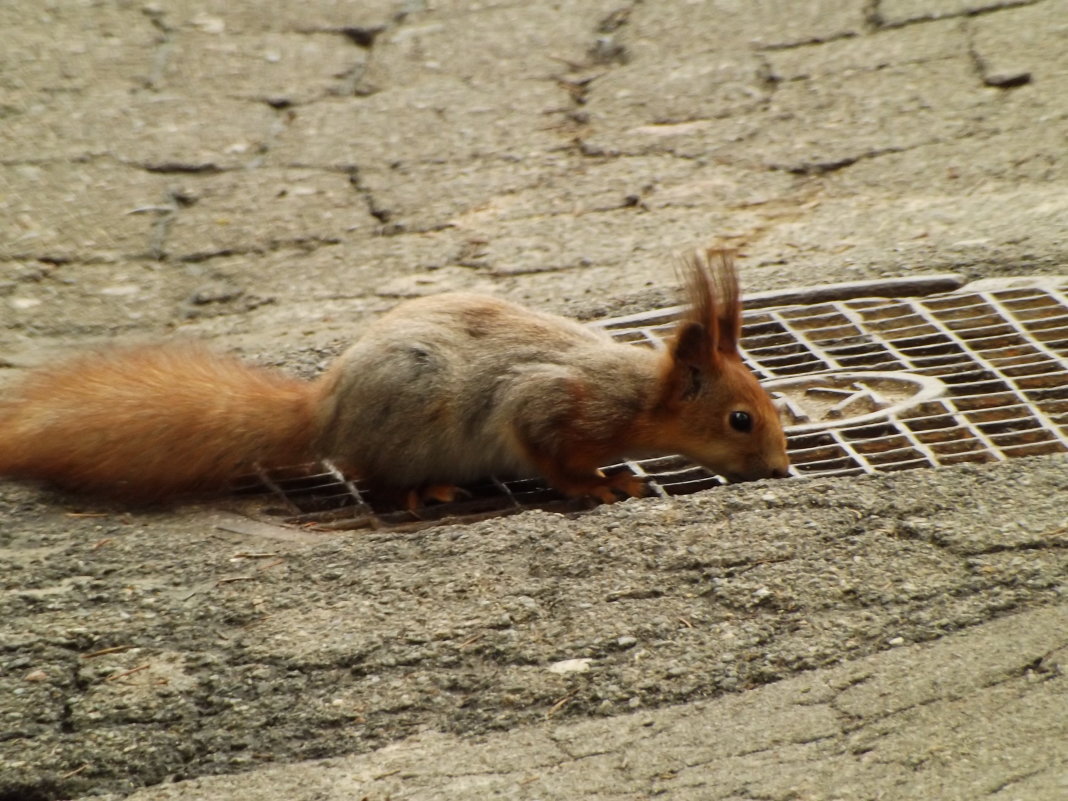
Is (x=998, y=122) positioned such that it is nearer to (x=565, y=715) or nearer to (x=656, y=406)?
(x=656, y=406)

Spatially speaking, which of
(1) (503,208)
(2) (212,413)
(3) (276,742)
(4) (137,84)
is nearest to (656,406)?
(2) (212,413)

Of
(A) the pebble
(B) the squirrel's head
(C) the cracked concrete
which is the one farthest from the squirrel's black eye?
(A) the pebble

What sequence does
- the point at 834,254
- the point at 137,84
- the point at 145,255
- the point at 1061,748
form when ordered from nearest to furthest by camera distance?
the point at 1061,748
the point at 834,254
the point at 145,255
the point at 137,84

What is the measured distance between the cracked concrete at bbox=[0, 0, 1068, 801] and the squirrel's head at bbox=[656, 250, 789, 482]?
0.22m

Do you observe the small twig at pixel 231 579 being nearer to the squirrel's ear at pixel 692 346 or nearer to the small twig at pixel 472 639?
the small twig at pixel 472 639

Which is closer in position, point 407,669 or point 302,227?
Result: point 407,669

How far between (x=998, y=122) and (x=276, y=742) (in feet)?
12.4

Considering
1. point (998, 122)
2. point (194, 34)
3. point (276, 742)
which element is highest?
point (194, 34)

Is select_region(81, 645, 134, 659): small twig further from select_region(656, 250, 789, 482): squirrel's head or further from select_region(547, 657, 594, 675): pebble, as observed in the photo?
select_region(656, 250, 789, 482): squirrel's head

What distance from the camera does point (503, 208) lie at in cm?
486

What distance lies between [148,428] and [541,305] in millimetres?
1311

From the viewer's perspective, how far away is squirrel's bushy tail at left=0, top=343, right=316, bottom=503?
10.4ft

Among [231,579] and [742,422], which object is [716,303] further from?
[231,579]

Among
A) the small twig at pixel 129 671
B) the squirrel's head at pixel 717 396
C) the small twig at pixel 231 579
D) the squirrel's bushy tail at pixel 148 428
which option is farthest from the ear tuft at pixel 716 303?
the small twig at pixel 129 671
